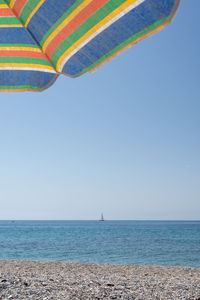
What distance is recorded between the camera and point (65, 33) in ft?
6.60

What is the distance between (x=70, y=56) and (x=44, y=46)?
334mm

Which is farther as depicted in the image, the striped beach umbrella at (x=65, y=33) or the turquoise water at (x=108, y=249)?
the turquoise water at (x=108, y=249)

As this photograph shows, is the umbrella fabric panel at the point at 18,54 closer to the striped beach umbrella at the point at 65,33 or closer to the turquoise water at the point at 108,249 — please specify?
the striped beach umbrella at the point at 65,33

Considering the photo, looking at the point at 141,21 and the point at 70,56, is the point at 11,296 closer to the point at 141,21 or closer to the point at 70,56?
the point at 70,56

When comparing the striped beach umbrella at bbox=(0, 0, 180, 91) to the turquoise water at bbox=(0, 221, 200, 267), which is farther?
the turquoise water at bbox=(0, 221, 200, 267)

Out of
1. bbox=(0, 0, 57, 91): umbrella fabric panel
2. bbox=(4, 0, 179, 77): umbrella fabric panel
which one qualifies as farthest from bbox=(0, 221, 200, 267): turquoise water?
bbox=(4, 0, 179, 77): umbrella fabric panel

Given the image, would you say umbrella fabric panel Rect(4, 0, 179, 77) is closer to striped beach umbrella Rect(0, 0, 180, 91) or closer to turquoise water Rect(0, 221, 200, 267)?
striped beach umbrella Rect(0, 0, 180, 91)

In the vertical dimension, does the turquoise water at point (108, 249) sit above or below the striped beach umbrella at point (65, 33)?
below

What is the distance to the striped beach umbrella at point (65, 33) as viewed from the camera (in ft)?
5.45

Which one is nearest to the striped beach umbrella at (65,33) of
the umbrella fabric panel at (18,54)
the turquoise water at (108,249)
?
the umbrella fabric panel at (18,54)

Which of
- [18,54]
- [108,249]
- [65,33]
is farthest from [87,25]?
[108,249]

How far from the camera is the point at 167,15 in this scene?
5.11ft

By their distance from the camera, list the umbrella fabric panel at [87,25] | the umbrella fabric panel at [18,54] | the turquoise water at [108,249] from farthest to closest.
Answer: the turquoise water at [108,249]
the umbrella fabric panel at [18,54]
the umbrella fabric panel at [87,25]

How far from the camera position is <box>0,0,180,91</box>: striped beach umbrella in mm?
1662
